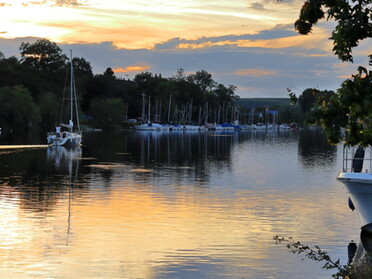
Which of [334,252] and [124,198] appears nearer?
[334,252]

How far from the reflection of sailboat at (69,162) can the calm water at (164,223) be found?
0.19 m

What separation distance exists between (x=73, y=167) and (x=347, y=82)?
4633 centimetres

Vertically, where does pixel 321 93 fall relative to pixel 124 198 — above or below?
above

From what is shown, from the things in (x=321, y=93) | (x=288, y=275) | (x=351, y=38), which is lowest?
(x=288, y=275)

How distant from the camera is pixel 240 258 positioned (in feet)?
75.4

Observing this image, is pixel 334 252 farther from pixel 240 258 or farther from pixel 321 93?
pixel 321 93

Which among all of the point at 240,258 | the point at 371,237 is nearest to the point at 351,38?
the point at 240,258

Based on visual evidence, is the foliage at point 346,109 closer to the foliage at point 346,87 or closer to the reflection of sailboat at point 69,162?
the foliage at point 346,87

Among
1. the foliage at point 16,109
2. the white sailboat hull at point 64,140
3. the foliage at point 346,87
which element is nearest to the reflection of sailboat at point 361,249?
the foliage at point 346,87

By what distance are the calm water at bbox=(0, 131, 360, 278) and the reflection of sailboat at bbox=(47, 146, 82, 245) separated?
0.19m

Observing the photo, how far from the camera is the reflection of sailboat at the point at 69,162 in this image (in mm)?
37031

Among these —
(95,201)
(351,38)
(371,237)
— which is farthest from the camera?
(95,201)

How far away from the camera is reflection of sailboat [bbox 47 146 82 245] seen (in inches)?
1458

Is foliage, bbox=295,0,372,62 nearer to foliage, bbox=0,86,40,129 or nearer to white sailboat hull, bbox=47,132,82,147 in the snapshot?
white sailboat hull, bbox=47,132,82,147
